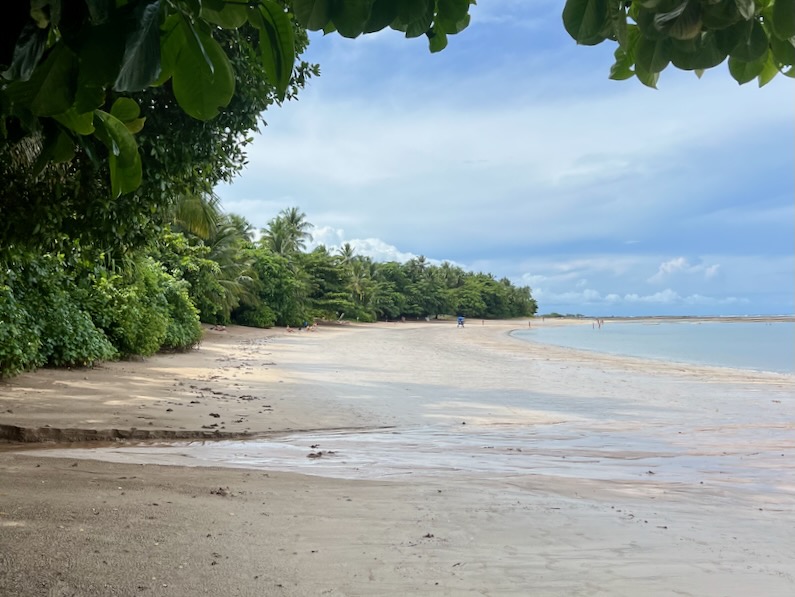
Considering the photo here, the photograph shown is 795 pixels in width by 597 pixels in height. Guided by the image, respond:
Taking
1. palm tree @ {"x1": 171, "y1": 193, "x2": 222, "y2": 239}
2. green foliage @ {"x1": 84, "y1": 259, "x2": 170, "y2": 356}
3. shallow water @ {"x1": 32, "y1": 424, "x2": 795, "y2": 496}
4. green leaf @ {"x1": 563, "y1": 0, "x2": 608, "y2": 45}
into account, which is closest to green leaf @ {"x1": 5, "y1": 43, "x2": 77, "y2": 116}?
green leaf @ {"x1": 563, "y1": 0, "x2": 608, "y2": 45}

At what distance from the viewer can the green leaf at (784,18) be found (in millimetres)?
1215

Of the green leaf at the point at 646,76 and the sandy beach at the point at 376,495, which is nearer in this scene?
the green leaf at the point at 646,76

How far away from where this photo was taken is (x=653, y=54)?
1353 mm

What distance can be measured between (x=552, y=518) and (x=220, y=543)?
91.0 inches

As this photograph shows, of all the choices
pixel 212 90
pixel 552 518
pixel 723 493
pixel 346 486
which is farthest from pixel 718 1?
pixel 723 493

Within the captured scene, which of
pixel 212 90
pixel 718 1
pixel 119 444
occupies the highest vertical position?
pixel 718 1

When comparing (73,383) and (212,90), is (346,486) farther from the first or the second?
(73,383)

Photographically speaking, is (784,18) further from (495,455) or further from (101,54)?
(495,455)

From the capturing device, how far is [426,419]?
9172 millimetres

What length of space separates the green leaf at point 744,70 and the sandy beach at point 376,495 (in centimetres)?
254

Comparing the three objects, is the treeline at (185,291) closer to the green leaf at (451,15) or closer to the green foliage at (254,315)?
the green foliage at (254,315)

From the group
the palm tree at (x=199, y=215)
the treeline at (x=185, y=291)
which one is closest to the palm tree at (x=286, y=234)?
the treeline at (x=185, y=291)

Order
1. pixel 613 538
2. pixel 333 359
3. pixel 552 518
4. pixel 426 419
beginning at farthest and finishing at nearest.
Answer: pixel 333 359, pixel 426 419, pixel 552 518, pixel 613 538

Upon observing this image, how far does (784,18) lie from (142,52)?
1.22 metres
